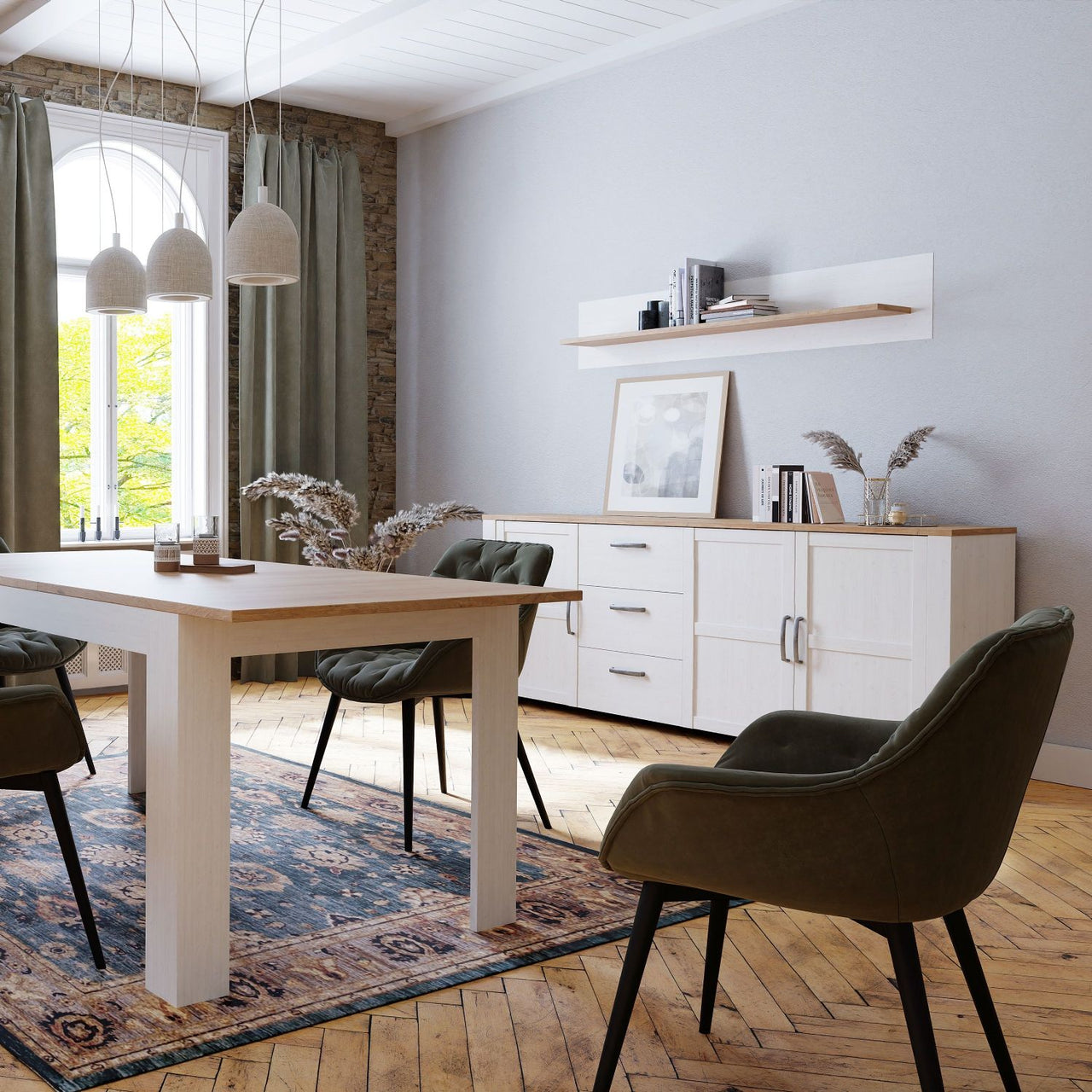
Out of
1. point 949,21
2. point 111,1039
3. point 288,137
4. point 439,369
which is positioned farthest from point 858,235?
point 111,1039

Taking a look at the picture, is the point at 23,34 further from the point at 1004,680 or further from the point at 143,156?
the point at 1004,680

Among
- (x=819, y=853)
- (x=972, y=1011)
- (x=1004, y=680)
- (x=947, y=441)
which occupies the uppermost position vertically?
(x=947, y=441)

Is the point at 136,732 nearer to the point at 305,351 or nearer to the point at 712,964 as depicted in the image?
the point at 712,964

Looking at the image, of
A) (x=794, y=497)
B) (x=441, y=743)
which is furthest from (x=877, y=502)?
(x=441, y=743)

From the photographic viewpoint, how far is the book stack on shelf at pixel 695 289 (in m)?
5.13

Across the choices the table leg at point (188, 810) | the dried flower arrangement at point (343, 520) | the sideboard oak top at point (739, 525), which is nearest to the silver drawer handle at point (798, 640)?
the sideboard oak top at point (739, 525)

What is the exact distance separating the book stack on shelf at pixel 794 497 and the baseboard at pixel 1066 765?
1071mm

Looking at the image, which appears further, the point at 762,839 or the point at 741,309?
the point at 741,309

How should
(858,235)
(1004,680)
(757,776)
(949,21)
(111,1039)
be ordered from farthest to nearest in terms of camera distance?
1. (858,235)
2. (949,21)
3. (111,1039)
4. (757,776)
5. (1004,680)

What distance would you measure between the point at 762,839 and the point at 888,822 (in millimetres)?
180

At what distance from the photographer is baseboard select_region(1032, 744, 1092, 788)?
13.7 ft

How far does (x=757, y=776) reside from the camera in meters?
1.83

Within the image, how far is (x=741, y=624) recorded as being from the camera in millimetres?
4703

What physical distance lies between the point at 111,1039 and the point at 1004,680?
5.29 feet
